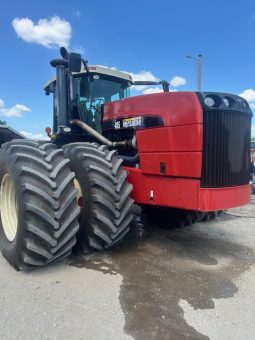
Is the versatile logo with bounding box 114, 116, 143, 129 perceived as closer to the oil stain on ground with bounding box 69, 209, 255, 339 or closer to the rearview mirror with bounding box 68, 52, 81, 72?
the rearview mirror with bounding box 68, 52, 81, 72

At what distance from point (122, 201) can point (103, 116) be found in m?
1.56

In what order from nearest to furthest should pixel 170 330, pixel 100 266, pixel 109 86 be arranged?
pixel 170 330 < pixel 100 266 < pixel 109 86

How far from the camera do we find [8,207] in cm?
448

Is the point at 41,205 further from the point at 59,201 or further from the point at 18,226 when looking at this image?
the point at 18,226

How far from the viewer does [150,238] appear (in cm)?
517

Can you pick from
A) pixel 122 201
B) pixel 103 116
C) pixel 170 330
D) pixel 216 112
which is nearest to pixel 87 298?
pixel 170 330

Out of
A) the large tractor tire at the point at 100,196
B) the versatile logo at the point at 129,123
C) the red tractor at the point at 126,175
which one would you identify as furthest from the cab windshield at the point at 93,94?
the large tractor tire at the point at 100,196

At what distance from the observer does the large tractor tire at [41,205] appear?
3562 millimetres

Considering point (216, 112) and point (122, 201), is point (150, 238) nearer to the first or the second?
point (122, 201)

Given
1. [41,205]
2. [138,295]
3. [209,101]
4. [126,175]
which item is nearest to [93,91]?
[126,175]

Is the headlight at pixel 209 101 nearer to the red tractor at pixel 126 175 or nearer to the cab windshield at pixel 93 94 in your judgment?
the red tractor at pixel 126 175

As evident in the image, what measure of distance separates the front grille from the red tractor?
0.04 ft

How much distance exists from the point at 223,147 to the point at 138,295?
1.77 metres

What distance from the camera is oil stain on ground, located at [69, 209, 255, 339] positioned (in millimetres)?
2865
